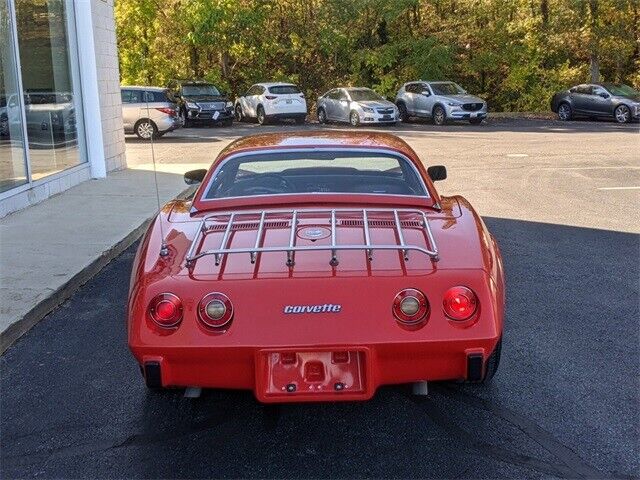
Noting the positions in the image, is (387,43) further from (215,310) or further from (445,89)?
(215,310)

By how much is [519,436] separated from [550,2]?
104 ft

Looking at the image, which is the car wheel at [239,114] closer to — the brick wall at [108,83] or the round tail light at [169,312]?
the brick wall at [108,83]

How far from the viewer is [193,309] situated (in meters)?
3.73

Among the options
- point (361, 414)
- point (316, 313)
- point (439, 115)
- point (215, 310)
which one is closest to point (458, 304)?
point (316, 313)

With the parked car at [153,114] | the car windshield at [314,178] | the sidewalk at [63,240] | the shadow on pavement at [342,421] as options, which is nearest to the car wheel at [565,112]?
the parked car at [153,114]

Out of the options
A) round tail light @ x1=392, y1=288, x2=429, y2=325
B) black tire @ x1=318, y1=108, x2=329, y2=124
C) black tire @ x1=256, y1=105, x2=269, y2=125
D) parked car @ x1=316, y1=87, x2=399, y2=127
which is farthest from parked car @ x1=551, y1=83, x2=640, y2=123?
round tail light @ x1=392, y1=288, x2=429, y2=325

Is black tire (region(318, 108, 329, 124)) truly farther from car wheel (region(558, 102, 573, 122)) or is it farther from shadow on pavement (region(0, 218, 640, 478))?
shadow on pavement (region(0, 218, 640, 478))

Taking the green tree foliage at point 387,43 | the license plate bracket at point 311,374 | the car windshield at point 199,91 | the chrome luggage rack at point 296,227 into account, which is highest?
the green tree foliage at point 387,43

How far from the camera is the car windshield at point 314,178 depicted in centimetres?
511

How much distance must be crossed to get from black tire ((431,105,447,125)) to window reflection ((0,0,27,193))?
18739mm

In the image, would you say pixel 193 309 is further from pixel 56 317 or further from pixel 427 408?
pixel 56 317

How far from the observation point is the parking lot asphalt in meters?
3.77

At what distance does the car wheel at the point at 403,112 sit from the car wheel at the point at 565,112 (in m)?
5.47

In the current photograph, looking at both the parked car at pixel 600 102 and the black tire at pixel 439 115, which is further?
the black tire at pixel 439 115
